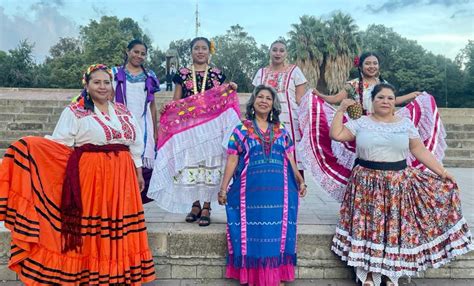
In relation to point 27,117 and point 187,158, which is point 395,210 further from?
point 27,117

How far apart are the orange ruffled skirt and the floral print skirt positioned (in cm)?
175

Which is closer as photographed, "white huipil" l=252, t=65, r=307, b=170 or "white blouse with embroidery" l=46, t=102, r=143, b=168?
"white blouse with embroidery" l=46, t=102, r=143, b=168

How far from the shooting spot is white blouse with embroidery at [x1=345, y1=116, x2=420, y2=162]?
10.5 feet

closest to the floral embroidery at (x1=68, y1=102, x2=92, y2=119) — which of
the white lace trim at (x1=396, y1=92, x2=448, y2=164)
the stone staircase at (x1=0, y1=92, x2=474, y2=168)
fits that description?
the white lace trim at (x1=396, y1=92, x2=448, y2=164)

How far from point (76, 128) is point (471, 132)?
12063mm

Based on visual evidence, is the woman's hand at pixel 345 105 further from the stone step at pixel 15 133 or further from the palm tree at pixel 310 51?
the palm tree at pixel 310 51

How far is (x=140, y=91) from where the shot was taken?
389cm

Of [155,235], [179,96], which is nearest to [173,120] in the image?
[179,96]

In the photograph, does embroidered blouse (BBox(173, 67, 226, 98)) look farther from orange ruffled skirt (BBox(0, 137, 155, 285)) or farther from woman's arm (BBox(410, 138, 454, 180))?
woman's arm (BBox(410, 138, 454, 180))

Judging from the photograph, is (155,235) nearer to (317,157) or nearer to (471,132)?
(317,157)

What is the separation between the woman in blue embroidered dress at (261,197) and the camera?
3.13 metres

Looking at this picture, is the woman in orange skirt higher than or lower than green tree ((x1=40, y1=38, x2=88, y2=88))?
lower

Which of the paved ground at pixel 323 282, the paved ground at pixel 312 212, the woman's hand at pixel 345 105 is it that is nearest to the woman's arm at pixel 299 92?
the woman's hand at pixel 345 105

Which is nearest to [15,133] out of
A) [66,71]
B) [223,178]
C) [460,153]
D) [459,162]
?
[223,178]
